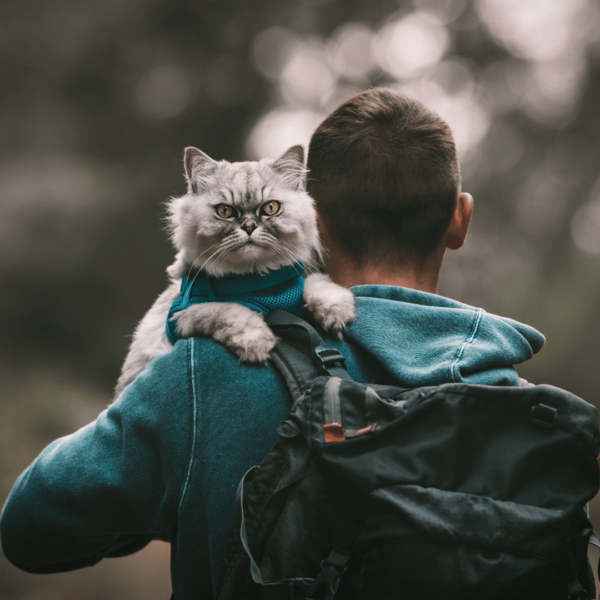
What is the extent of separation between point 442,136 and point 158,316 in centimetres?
108

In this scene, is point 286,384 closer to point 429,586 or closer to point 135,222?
point 429,586

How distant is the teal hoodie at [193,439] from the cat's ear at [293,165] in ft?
2.28

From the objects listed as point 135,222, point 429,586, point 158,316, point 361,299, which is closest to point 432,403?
point 429,586

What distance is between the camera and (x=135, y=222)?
5535 mm

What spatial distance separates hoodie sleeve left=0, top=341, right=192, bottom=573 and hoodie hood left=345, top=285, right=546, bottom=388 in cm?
46

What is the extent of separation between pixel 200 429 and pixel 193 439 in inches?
1.0

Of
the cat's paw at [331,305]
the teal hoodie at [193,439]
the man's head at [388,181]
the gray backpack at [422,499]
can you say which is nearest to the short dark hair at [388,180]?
the man's head at [388,181]

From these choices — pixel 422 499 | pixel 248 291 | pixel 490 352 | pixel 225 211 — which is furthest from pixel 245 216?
pixel 422 499

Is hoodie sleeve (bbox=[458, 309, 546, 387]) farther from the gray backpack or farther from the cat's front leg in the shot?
the cat's front leg

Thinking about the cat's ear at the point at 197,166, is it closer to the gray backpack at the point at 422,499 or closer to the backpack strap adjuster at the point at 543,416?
the gray backpack at the point at 422,499

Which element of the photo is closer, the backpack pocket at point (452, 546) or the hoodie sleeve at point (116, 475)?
the backpack pocket at point (452, 546)

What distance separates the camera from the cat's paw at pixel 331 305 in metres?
1.33

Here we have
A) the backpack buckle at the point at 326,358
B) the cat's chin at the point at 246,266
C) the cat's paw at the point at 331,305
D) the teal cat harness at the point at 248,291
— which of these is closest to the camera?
the backpack buckle at the point at 326,358

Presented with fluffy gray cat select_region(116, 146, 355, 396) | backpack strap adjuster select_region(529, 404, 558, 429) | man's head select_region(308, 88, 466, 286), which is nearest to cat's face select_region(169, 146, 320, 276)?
fluffy gray cat select_region(116, 146, 355, 396)
